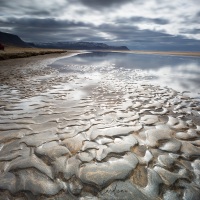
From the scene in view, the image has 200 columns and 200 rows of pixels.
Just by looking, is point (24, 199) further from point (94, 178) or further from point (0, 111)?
point (0, 111)

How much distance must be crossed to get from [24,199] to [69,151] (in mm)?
1245

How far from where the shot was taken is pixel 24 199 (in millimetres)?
2625

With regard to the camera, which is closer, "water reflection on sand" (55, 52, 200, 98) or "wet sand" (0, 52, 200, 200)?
"wet sand" (0, 52, 200, 200)

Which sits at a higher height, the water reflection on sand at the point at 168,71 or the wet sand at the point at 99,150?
the wet sand at the point at 99,150

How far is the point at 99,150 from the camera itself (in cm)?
375

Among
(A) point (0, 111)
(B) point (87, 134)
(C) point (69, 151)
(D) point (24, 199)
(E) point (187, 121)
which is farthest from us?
(A) point (0, 111)

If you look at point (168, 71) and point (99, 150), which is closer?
point (99, 150)

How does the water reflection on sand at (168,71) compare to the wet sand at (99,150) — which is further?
the water reflection on sand at (168,71)

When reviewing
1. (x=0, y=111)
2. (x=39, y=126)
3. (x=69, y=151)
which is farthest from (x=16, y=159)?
(x=0, y=111)

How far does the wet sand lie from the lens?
2.82 m

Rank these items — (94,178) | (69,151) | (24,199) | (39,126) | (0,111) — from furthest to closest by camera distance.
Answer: (0,111) → (39,126) → (69,151) → (94,178) → (24,199)

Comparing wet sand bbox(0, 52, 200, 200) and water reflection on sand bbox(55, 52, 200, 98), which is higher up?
wet sand bbox(0, 52, 200, 200)

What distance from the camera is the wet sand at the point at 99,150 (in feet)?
9.24

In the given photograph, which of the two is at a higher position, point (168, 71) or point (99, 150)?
point (99, 150)
